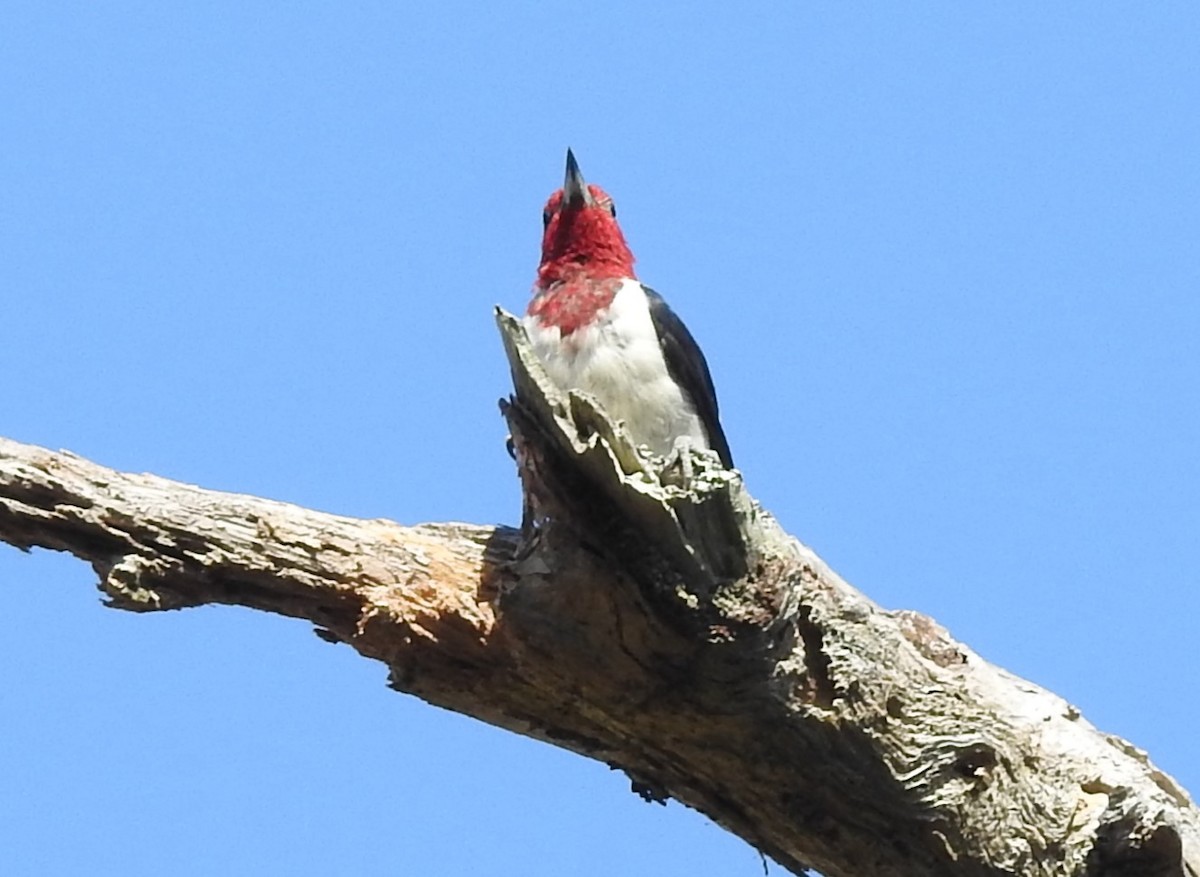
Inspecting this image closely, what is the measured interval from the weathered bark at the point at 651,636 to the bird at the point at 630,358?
0.81 metres

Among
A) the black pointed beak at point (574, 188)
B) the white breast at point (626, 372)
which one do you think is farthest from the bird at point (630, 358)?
the black pointed beak at point (574, 188)

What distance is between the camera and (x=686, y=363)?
531 centimetres

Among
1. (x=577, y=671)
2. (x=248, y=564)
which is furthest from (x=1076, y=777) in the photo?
(x=248, y=564)

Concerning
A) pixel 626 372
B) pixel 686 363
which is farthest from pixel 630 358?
pixel 686 363

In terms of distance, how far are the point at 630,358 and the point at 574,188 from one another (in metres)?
1.29

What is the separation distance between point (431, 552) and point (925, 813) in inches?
63.0

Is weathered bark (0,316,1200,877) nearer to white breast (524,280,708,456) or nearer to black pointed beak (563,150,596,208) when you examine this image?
white breast (524,280,708,456)

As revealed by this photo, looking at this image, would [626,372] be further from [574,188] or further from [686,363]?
[574,188]

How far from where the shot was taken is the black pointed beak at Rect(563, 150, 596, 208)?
6.12m

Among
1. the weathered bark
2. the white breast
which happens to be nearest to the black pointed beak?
the white breast

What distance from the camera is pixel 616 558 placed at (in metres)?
4.08

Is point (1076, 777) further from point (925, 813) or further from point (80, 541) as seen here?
point (80, 541)

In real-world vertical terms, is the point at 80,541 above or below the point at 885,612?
below

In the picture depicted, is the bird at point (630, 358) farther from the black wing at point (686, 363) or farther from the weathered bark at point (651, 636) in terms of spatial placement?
the weathered bark at point (651, 636)
